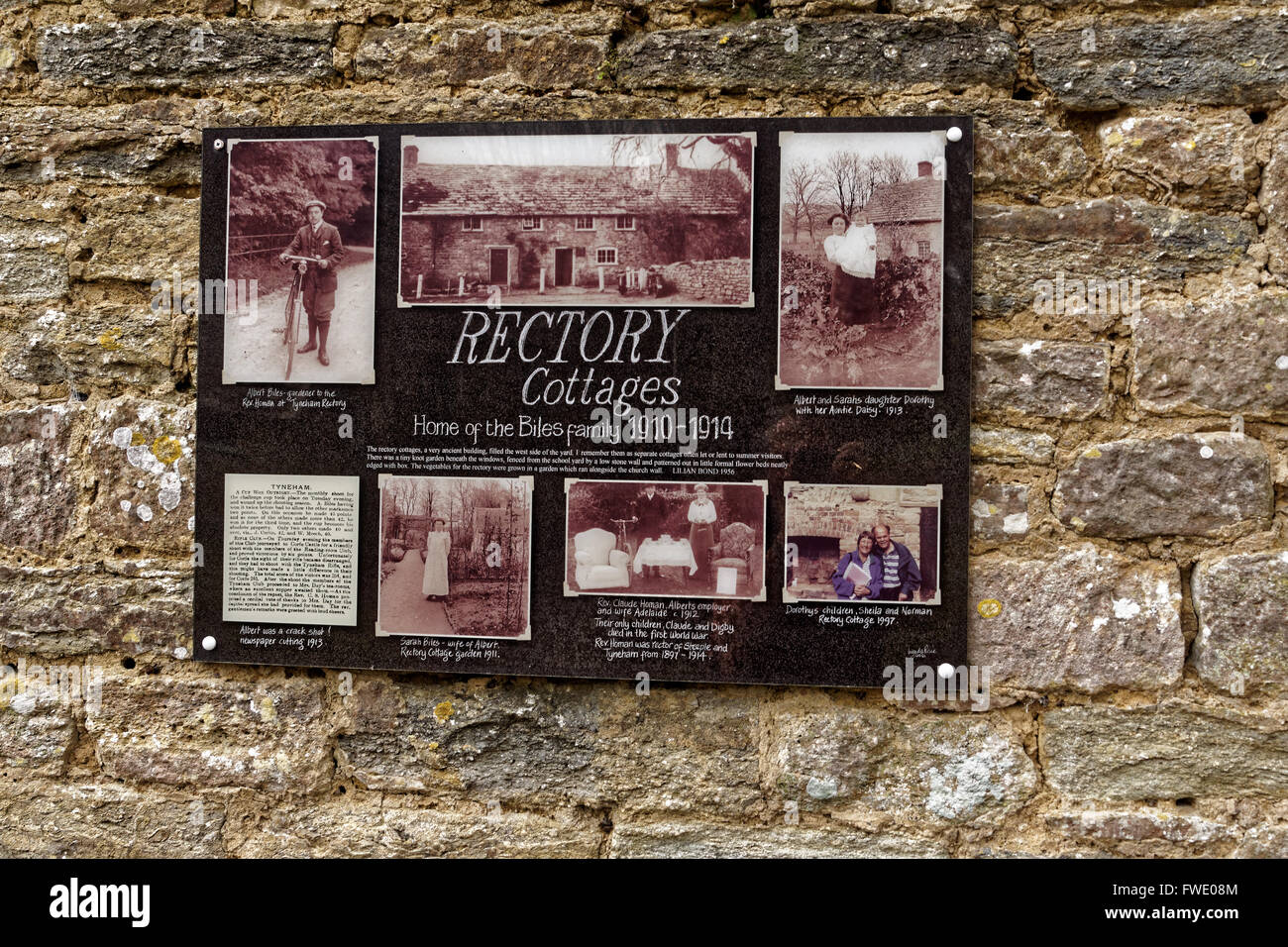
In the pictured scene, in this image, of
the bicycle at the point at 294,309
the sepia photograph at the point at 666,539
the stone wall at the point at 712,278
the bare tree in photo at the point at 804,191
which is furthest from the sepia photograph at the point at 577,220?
the sepia photograph at the point at 666,539

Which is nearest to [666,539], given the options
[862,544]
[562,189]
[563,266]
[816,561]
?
[816,561]

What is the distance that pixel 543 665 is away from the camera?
2195mm

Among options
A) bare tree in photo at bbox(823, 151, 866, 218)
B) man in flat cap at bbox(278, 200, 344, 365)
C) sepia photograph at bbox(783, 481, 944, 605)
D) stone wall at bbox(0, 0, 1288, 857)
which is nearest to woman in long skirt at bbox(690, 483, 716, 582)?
sepia photograph at bbox(783, 481, 944, 605)

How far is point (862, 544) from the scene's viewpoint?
211 centimetres

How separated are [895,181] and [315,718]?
75.2 inches

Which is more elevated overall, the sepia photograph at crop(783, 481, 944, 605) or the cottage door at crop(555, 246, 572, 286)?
the cottage door at crop(555, 246, 572, 286)

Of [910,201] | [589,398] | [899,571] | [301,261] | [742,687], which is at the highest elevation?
[910,201]

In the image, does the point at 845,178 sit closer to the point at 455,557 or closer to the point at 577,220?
the point at 577,220

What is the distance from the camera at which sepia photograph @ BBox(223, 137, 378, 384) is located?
2.25 m

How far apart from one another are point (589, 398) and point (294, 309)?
2.53 ft

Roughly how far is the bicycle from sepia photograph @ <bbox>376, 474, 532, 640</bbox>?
0.39 metres

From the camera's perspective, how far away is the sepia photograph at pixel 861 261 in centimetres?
211

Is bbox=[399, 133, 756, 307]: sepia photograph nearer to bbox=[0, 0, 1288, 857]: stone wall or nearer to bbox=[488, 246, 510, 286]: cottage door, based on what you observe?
bbox=[488, 246, 510, 286]: cottage door

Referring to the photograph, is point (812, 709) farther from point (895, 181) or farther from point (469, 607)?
point (895, 181)
